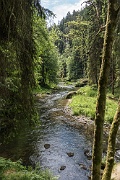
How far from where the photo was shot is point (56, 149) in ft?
39.2

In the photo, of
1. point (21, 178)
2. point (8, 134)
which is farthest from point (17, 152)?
point (8, 134)

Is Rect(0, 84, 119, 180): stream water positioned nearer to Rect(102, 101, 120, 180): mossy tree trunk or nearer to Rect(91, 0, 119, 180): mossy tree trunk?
Rect(102, 101, 120, 180): mossy tree trunk

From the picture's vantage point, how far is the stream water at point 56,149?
9.87 m

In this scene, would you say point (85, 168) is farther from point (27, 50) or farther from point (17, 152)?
point (27, 50)

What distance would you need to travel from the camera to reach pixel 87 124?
1634cm

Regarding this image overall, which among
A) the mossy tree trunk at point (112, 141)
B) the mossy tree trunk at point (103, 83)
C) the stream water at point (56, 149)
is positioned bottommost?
the stream water at point (56, 149)

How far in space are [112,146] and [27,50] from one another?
9.19 ft

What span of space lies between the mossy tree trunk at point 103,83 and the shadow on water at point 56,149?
17.1 ft

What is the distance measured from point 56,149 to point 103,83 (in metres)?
8.45

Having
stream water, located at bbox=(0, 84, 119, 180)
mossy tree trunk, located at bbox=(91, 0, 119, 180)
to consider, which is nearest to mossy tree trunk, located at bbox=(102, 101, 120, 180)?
mossy tree trunk, located at bbox=(91, 0, 119, 180)

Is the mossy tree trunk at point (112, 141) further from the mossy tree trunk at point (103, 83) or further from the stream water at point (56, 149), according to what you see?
the stream water at point (56, 149)

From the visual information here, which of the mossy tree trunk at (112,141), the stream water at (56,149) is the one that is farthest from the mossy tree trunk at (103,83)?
the stream water at (56,149)

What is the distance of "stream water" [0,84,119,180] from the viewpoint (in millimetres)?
9867

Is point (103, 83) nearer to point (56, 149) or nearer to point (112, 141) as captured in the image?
point (112, 141)
